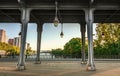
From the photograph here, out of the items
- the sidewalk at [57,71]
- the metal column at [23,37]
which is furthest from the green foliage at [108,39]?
the metal column at [23,37]

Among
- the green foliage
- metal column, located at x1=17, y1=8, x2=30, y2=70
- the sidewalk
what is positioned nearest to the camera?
the sidewalk

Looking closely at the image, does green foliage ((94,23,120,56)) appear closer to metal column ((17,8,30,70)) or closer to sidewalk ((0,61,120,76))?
sidewalk ((0,61,120,76))

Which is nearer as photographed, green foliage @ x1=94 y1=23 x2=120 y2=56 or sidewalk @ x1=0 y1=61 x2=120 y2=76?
sidewalk @ x1=0 y1=61 x2=120 y2=76

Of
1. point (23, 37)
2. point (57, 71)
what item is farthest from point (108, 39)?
point (57, 71)

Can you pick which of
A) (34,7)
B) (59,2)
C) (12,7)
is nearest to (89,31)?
(59,2)

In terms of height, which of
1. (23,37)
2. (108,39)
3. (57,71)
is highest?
(108,39)

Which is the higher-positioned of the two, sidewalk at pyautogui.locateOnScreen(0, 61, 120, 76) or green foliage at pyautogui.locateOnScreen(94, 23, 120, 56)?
green foliage at pyautogui.locateOnScreen(94, 23, 120, 56)

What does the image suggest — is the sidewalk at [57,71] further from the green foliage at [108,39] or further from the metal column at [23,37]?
the green foliage at [108,39]

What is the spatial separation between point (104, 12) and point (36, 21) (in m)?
8.24

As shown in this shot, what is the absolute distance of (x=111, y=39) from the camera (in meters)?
46.0

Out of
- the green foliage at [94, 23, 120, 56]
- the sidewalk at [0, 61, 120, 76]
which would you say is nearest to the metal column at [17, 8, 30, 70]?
the sidewalk at [0, 61, 120, 76]

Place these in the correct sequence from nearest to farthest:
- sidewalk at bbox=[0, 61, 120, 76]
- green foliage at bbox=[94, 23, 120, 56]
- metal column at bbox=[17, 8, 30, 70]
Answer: sidewalk at bbox=[0, 61, 120, 76] < metal column at bbox=[17, 8, 30, 70] < green foliage at bbox=[94, 23, 120, 56]

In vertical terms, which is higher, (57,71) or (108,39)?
(108,39)

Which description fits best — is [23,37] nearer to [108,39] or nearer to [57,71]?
[57,71]
